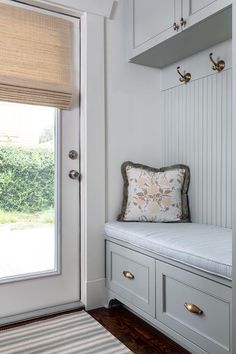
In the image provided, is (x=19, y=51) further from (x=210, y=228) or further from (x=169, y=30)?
(x=210, y=228)

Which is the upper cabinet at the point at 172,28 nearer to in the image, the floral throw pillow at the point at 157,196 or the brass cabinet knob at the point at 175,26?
the brass cabinet knob at the point at 175,26

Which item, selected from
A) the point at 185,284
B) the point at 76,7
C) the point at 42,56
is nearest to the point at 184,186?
the point at 185,284

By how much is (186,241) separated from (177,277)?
174 millimetres

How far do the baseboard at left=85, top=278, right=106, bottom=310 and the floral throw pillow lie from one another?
1.45ft

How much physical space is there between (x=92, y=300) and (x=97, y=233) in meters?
0.42

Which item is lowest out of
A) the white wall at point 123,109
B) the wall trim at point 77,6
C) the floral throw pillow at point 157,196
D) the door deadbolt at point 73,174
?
the floral throw pillow at point 157,196

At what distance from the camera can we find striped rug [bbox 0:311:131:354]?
1481 mm

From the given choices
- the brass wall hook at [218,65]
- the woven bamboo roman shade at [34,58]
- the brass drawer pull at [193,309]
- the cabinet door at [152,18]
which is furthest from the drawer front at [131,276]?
the cabinet door at [152,18]

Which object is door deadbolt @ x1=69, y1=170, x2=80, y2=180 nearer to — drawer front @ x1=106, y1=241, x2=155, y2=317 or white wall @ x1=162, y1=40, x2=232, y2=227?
drawer front @ x1=106, y1=241, x2=155, y2=317

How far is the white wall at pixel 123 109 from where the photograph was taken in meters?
2.06

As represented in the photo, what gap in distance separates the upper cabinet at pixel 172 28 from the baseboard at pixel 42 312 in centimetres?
165

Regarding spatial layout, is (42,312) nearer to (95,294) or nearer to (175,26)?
(95,294)

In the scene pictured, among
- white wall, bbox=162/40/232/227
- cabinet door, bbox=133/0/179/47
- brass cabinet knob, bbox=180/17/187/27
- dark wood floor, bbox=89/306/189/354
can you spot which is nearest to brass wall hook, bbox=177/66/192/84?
white wall, bbox=162/40/232/227

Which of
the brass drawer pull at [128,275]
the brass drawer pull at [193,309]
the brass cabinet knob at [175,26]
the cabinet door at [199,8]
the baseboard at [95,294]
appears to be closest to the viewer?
the brass drawer pull at [193,309]
